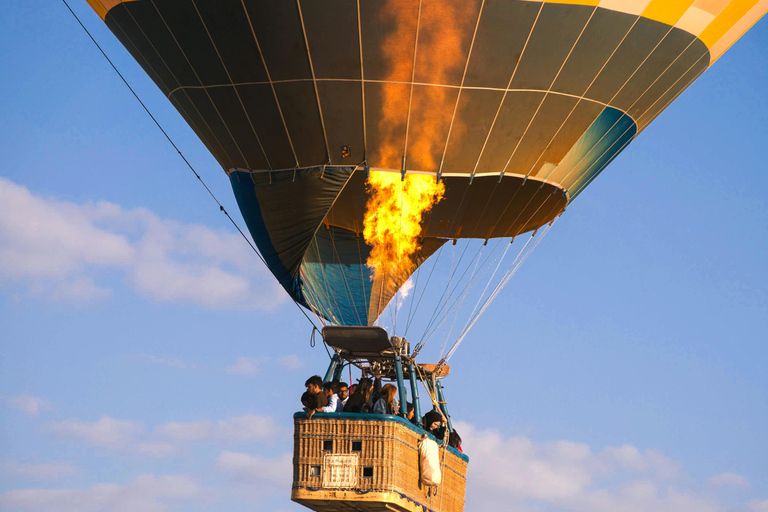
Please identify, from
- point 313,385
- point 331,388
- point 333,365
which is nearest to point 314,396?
point 313,385

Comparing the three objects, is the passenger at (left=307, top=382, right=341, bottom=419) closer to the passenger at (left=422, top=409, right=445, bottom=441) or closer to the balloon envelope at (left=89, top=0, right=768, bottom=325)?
the passenger at (left=422, top=409, right=445, bottom=441)

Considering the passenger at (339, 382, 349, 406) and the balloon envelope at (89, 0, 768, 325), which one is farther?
the balloon envelope at (89, 0, 768, 325)

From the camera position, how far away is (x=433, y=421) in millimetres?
12125

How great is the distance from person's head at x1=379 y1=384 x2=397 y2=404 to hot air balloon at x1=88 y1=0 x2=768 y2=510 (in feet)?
1.23

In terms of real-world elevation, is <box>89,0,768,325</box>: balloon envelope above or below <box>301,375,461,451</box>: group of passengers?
above

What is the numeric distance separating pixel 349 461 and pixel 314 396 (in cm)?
68

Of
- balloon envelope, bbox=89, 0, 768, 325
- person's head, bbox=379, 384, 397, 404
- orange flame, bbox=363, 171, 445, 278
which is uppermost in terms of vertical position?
balloon envelope, bbox=89, 0, 768, 325

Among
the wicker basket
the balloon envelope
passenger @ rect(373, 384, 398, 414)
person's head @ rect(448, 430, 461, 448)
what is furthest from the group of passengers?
the balloon envelope

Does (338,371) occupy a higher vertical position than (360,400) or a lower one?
higher

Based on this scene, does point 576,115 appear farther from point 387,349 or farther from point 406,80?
A: point 387,349

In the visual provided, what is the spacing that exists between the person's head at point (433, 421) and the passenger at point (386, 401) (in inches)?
39.2

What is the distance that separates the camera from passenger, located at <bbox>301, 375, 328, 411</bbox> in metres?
10.9

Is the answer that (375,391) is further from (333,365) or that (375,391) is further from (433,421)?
(333,365)

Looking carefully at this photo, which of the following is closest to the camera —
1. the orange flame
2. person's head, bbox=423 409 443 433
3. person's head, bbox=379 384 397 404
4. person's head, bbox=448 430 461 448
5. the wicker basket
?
the wicker basket
